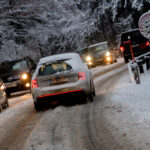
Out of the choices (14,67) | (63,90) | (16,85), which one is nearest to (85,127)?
(63,90)

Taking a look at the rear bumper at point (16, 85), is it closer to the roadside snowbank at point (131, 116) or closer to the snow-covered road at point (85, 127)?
the snow-covered road at point (85, 127)

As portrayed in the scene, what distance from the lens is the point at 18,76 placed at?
16.2 metres

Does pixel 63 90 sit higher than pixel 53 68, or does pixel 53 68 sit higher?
pixel 53 68

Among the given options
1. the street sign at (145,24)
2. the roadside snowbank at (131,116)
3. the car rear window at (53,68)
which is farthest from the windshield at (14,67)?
the street sign at (145,24)

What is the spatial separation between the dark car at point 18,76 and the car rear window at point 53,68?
6409mm

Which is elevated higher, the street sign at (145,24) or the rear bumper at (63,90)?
the street sign at (145,24)

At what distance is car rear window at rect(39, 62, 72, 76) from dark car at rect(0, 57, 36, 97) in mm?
6409

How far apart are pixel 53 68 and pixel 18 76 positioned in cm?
682

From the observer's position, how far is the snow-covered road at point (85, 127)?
5.51 meters

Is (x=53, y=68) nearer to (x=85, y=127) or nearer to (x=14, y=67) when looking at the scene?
(x=85, y=127)

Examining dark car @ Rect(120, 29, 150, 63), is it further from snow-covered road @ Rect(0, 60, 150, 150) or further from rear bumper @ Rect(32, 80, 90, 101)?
rear bumper @ Rect(32, 80, 90, 101)

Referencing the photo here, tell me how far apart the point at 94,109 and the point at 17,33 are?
18.1m

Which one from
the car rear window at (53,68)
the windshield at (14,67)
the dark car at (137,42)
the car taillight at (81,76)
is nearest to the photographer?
the car taillight at (81,76)

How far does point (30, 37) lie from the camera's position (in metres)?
30.2
